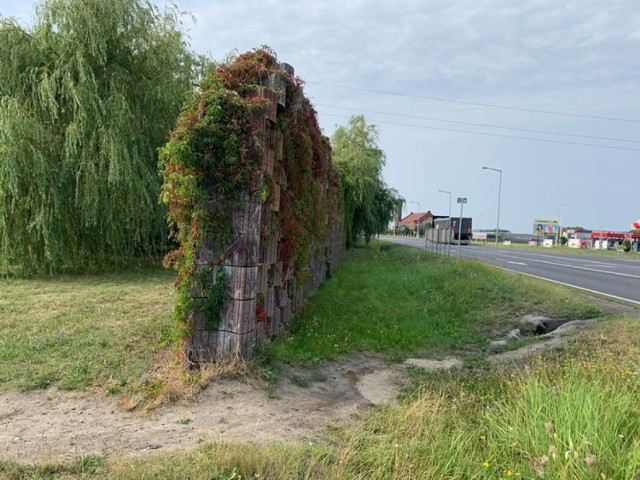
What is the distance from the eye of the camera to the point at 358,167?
26.1 meters

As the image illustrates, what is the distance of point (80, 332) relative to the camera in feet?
20.1

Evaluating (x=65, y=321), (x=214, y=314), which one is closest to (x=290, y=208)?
(x=214, y=314)

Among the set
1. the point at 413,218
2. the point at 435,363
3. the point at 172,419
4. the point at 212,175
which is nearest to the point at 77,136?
the point at 212,175

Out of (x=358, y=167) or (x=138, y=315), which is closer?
(x=138, y=315)

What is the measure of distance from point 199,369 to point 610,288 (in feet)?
40.9

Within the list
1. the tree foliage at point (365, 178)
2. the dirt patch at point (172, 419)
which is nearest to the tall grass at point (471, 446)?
the dirt patch at point (172, 419)

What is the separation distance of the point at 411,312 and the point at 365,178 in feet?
57.5

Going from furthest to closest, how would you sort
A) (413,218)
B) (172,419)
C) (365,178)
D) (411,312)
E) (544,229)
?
(413,218) < (544,229) < (365,178) < (411,312) < (172,419)

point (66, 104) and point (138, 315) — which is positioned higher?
point (66, 104)

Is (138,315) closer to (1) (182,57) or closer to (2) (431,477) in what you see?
(2) (431,477)

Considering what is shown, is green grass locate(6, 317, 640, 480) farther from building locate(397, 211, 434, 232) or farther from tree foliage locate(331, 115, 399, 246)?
building locate(397, 211, 434, 232)

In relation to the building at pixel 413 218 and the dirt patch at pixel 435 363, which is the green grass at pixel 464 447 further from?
the building at pixel 413 218

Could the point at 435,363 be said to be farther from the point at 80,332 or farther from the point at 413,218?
the point at 413,218

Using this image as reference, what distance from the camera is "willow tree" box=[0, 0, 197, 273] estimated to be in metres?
10.2
